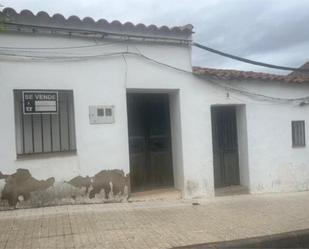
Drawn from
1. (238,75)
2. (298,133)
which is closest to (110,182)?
(238,75)

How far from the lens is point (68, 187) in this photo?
8578 millimetres

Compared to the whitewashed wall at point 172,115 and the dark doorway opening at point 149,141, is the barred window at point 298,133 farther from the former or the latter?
the dark doorway opening at point 149,141

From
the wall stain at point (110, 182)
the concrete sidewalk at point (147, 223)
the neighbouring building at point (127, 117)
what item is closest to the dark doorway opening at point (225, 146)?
the neighbouring building at point (127, 117)

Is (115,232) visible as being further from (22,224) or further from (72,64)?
(72,64)

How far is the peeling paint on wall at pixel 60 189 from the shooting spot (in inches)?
320

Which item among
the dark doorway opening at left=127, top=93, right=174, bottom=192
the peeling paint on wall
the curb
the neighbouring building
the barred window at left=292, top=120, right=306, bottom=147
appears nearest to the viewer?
the curb

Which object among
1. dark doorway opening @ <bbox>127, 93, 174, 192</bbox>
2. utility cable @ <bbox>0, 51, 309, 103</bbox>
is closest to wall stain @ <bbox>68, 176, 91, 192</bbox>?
dark doorway opening @ <bbox>127, 93, 174, 192</bbox>

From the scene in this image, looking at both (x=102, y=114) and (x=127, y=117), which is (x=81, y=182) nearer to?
(x=102, y=114)

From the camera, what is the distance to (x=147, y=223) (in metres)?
7.50

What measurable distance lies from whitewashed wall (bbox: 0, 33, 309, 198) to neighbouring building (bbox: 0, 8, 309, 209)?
20 mm

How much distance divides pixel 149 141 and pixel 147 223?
9.40 feet

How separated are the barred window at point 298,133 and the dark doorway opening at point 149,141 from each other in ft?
10.9

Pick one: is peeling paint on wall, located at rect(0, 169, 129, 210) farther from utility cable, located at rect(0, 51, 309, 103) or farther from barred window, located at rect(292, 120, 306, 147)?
barred window, located at rect(292, 120, 306, 147)

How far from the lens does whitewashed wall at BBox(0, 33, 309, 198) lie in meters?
8.30
